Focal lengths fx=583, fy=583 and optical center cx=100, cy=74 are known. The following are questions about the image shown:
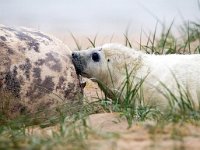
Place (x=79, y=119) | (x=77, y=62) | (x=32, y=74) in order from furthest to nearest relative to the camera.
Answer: (x=77, y=62) → (x=32, y=74) → (x=79, y=119)

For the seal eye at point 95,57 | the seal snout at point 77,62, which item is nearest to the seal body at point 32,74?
the seal snout at point 77,62

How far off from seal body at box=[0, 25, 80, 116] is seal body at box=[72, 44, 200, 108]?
440 millimetres

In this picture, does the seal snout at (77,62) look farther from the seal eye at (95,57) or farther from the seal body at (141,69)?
the seal eye at (95,57)

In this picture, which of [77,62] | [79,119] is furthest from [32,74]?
[77,62]

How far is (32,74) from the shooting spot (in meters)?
4.54

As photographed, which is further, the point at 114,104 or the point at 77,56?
the point at 77,56

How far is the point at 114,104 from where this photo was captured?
473 centimetres

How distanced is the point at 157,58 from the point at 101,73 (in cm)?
54

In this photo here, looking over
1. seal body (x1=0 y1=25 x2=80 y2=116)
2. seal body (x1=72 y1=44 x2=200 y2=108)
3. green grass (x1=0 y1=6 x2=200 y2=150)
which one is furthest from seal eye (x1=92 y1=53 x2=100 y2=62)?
seal body (x1=0 y1=25 x2=80 y2=116)

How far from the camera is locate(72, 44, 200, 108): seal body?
4973 millimetres

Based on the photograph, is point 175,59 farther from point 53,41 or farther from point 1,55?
point 1,55

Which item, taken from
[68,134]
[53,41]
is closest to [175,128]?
[68,134]

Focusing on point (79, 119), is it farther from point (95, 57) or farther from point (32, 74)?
point (95, 57)

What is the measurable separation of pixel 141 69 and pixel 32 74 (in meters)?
1.19
